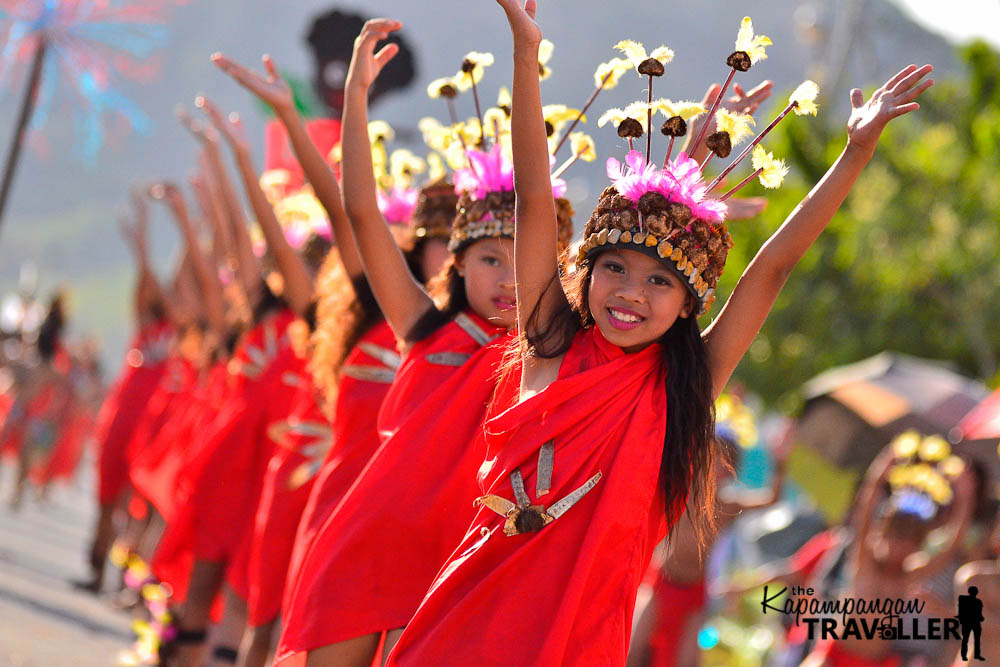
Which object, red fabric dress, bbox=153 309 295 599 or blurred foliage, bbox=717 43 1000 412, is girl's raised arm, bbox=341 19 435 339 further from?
blurred foliage, bbox=717 43 1000 412

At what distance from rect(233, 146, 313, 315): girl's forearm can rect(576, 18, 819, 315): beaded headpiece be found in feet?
7.45

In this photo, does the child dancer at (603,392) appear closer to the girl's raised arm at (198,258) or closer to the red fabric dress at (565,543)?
the red fabric dress at (565,543)

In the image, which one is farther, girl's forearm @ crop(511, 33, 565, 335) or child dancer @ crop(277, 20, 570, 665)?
child dancer @ crop(277, 20, 570, 665)

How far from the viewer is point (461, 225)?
13.4 feet

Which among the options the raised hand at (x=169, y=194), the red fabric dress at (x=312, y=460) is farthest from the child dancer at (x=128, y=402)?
the red fabric dress at (x=312, y=460)

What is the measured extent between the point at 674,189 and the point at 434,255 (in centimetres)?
153

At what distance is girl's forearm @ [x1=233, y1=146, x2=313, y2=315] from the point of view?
17.7 feet

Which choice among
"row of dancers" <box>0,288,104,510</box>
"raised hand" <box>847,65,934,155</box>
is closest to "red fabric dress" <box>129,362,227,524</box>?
"raised hand" <box>847,65,934,155</box>

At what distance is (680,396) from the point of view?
131 inches

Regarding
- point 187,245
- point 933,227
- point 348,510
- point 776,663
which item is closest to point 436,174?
point 348,510

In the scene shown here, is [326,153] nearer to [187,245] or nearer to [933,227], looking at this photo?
[187,245]

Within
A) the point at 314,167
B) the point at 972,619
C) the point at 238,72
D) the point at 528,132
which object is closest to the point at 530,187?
the point at 528,132

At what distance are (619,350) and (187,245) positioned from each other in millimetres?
4608

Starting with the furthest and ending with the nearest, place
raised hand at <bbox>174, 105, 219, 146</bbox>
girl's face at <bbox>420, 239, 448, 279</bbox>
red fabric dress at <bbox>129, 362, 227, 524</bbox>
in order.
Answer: red fabric dress at <bbox>129, 362, 227, 524</bbox> → raised hand at <bbox>174, 105, 219, 146</bbox> → girl's face at <bbox>420, 239, 448, 279</bbox>
